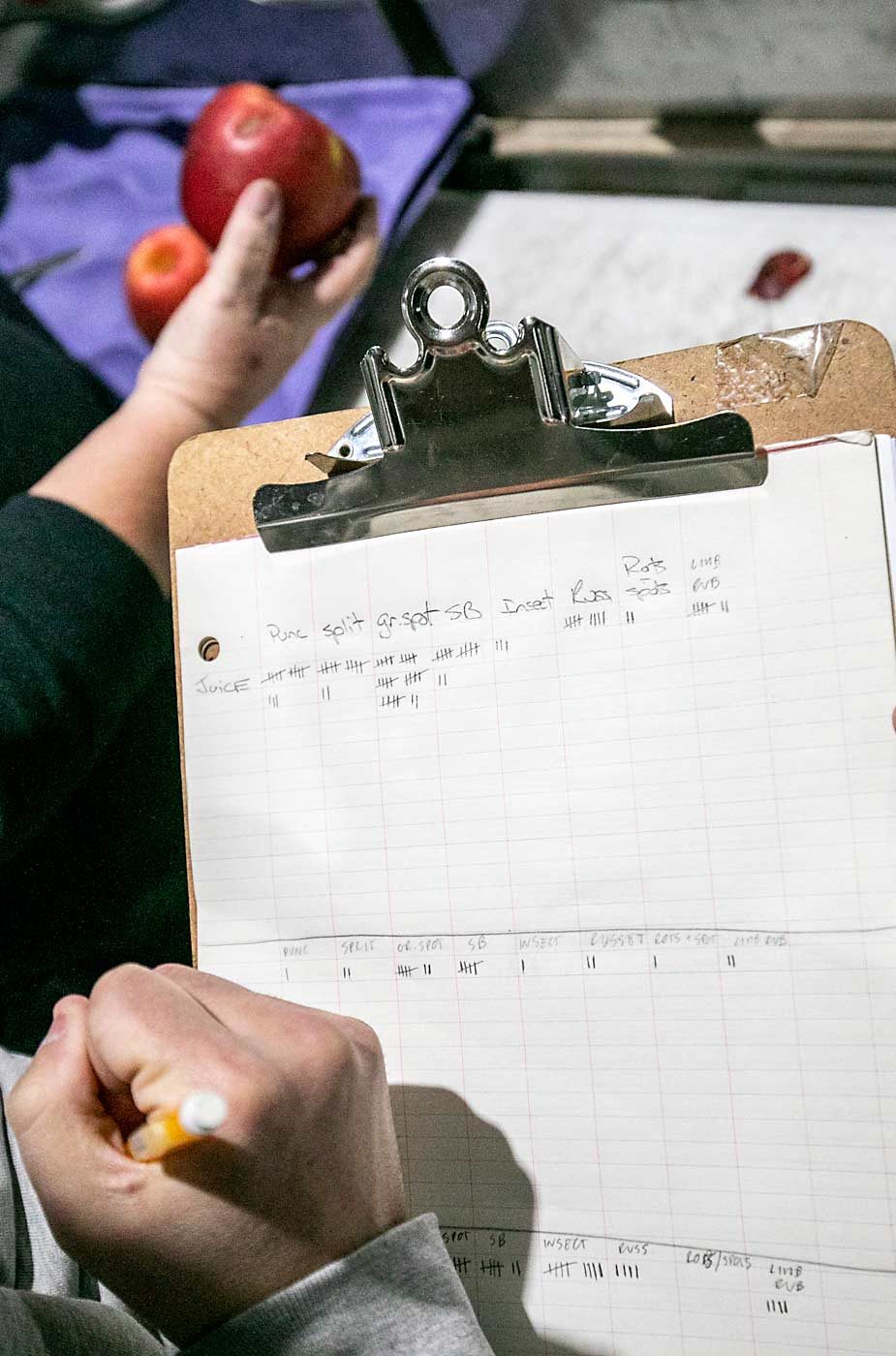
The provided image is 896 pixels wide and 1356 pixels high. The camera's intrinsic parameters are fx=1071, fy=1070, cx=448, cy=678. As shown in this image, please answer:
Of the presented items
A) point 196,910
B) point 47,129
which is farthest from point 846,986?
point 47,129

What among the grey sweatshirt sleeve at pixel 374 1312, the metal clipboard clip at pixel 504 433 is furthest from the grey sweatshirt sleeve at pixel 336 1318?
the metal clipboard clip at pixel 504 433

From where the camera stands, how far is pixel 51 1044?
0.39m

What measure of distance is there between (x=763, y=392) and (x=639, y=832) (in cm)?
18

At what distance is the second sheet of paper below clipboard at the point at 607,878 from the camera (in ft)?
1.28

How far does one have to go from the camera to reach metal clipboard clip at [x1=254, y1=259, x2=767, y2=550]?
0.39 meters

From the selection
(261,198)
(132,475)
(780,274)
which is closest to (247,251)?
(261,198)

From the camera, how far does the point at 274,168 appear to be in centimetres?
75

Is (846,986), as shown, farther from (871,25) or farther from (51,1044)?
(871,25)

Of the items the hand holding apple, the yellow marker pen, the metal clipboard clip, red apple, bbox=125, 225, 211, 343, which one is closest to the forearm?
the hand holding apple

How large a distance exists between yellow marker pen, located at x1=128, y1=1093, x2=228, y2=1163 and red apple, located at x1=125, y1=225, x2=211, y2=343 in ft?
2.02

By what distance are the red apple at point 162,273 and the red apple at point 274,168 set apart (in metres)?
0.02

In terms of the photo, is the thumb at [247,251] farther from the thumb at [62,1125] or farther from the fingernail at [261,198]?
the thumb at [62,1125]

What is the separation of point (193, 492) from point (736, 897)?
0.28 meters

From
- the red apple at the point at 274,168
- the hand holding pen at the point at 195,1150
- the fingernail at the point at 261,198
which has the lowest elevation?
the hand holding pen at the point at 195,1150
